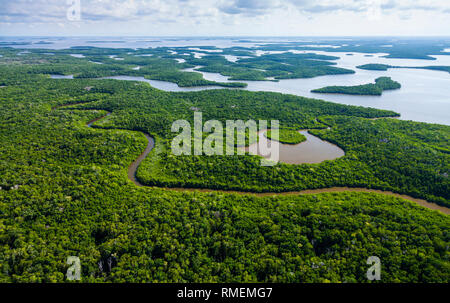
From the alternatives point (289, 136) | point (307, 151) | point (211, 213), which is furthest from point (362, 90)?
point (211, 213)

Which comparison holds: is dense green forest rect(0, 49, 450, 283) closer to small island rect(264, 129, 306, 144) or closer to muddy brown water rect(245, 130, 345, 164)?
muddy brown water rect(245, 130, 345, 164)

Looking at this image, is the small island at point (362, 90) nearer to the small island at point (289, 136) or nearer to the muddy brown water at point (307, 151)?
the small island at point (289, 136)

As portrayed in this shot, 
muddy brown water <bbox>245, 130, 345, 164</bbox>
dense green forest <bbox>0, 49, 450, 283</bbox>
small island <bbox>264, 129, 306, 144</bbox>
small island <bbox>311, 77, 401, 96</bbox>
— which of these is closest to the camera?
dense green forest <bbox>0, 49, 450, 283</bbox>

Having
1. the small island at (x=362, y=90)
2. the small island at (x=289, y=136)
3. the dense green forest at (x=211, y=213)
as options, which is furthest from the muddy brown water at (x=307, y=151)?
the small island at (x=362, y=90)

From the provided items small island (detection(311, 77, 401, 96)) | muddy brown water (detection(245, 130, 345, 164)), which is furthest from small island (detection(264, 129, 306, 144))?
small island (detection(311, 77, 401, 96))

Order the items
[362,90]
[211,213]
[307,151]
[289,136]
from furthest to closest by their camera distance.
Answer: [362,90]
[289,136]
[307,151]
[211,213]

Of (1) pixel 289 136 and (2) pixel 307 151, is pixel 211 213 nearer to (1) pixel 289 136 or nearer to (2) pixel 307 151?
(2) pixel 307 151
